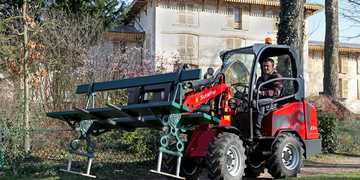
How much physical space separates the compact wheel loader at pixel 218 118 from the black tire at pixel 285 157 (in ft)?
0.06

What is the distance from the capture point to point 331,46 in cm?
2508

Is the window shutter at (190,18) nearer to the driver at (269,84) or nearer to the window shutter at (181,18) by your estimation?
the window shutter at (181,18)

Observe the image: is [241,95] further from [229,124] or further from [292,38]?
[292,38]

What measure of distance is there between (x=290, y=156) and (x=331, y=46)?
51.9 ft

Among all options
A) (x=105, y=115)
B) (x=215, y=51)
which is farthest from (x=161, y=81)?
(x=215, y=51)

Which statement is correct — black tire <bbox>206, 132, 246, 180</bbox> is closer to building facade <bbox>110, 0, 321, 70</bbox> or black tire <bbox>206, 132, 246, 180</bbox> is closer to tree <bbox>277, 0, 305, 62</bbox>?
tree <bbox>277, 0, 305, 62</bbox>

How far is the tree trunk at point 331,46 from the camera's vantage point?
979 inches

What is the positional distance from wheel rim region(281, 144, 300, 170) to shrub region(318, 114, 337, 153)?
245 inches

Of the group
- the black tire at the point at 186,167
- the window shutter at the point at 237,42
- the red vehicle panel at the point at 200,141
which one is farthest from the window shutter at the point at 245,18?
the red vehicle panel at the point at 200,141

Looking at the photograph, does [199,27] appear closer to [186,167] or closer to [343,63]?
[343,63]

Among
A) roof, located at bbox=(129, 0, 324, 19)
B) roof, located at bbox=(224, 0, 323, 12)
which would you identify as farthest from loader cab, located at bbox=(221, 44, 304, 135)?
roof, located at bbox=(224, 0, 323, 12)

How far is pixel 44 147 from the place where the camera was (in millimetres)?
13484

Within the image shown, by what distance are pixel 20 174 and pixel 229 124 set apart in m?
5.10

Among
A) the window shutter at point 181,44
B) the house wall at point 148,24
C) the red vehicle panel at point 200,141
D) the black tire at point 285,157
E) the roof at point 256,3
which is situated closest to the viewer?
the red vehicle panel at point 200,141
